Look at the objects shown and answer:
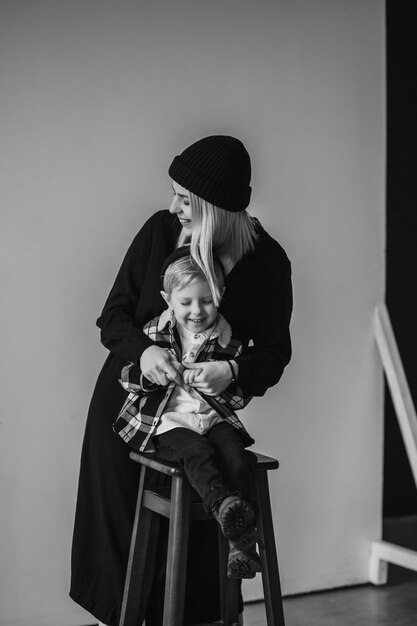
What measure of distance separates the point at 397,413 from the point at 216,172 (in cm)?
174

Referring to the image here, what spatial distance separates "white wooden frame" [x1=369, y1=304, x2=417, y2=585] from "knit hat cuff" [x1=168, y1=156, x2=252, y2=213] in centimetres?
153

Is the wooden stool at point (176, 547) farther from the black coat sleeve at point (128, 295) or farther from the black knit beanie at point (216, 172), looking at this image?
the black knit beanie at point (216, 172)

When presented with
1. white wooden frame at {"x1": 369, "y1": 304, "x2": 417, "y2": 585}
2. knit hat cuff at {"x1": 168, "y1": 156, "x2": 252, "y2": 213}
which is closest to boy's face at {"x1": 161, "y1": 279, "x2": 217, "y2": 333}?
knit hat cuff at {"x1": 168, "y1": 156, "x2": 252, "y2": 213}

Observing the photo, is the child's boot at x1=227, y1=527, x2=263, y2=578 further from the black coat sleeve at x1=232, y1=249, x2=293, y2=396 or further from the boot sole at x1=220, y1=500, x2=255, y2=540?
the black coat sleeve at x1=232, y1=249, x2=293, y2=396

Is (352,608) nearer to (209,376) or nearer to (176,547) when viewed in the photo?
(176,547)

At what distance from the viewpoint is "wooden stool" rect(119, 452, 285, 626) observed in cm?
212

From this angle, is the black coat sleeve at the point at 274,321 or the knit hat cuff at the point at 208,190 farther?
the black coat sleeve at the point at 274,321

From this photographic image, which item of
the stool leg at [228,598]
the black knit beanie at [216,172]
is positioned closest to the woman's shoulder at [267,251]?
the black knit beanie at [216,172]

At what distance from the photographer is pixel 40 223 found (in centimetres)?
294

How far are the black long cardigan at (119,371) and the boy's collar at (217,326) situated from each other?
0.19 feet

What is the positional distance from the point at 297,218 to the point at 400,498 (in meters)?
1.63


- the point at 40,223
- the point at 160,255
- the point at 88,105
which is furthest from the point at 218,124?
the point at 160,255

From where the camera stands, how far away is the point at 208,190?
2.24m

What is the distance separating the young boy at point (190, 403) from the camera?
6.84ft
